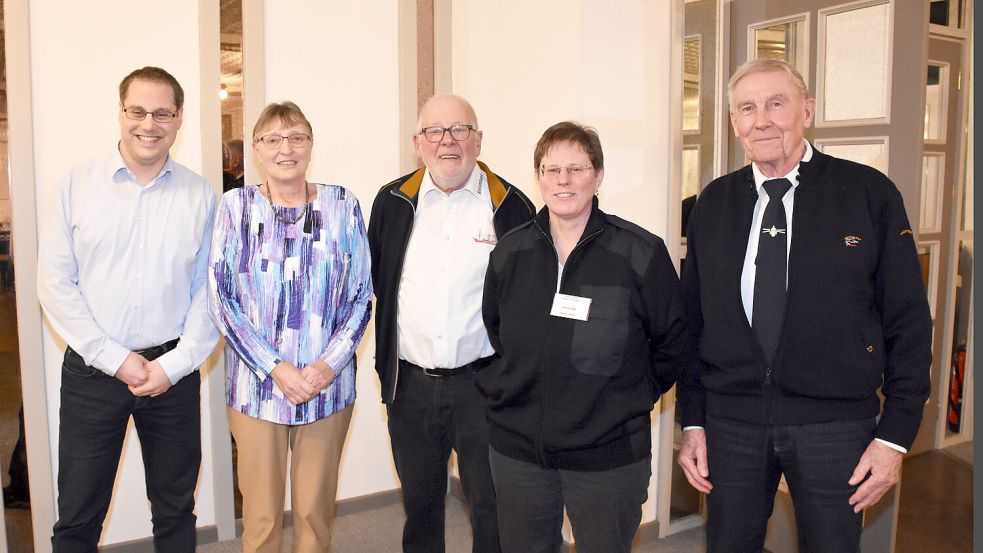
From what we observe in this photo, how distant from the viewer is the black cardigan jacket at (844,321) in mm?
1833

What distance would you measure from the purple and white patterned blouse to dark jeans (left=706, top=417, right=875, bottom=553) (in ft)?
3.89

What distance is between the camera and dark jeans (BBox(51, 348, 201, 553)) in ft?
7.87

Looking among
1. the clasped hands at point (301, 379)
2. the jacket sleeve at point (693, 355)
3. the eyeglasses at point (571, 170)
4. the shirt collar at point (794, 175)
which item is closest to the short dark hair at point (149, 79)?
the clasped hands at point (301, 379)

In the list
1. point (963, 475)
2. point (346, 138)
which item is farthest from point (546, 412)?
point (963, 475)

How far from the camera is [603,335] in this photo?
1945 mm

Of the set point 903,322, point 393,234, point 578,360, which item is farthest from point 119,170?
point 903,322

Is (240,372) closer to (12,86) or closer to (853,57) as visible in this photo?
(12,86)

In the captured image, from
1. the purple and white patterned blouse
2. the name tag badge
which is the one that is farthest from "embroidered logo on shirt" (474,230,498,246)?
the name tag badge

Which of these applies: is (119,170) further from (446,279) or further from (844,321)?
(844,321)

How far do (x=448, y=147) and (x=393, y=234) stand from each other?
13.6 inches

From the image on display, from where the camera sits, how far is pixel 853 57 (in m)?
2.78

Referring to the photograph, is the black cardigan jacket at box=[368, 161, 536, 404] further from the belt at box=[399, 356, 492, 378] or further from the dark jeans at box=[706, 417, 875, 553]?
the dark jeans at box=[706, 417, 875, 553]

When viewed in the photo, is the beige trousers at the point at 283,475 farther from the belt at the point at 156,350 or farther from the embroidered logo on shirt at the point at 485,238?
the embroidered logo on shirt at the point at 485,238

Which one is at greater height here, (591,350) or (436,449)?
(591,350)
